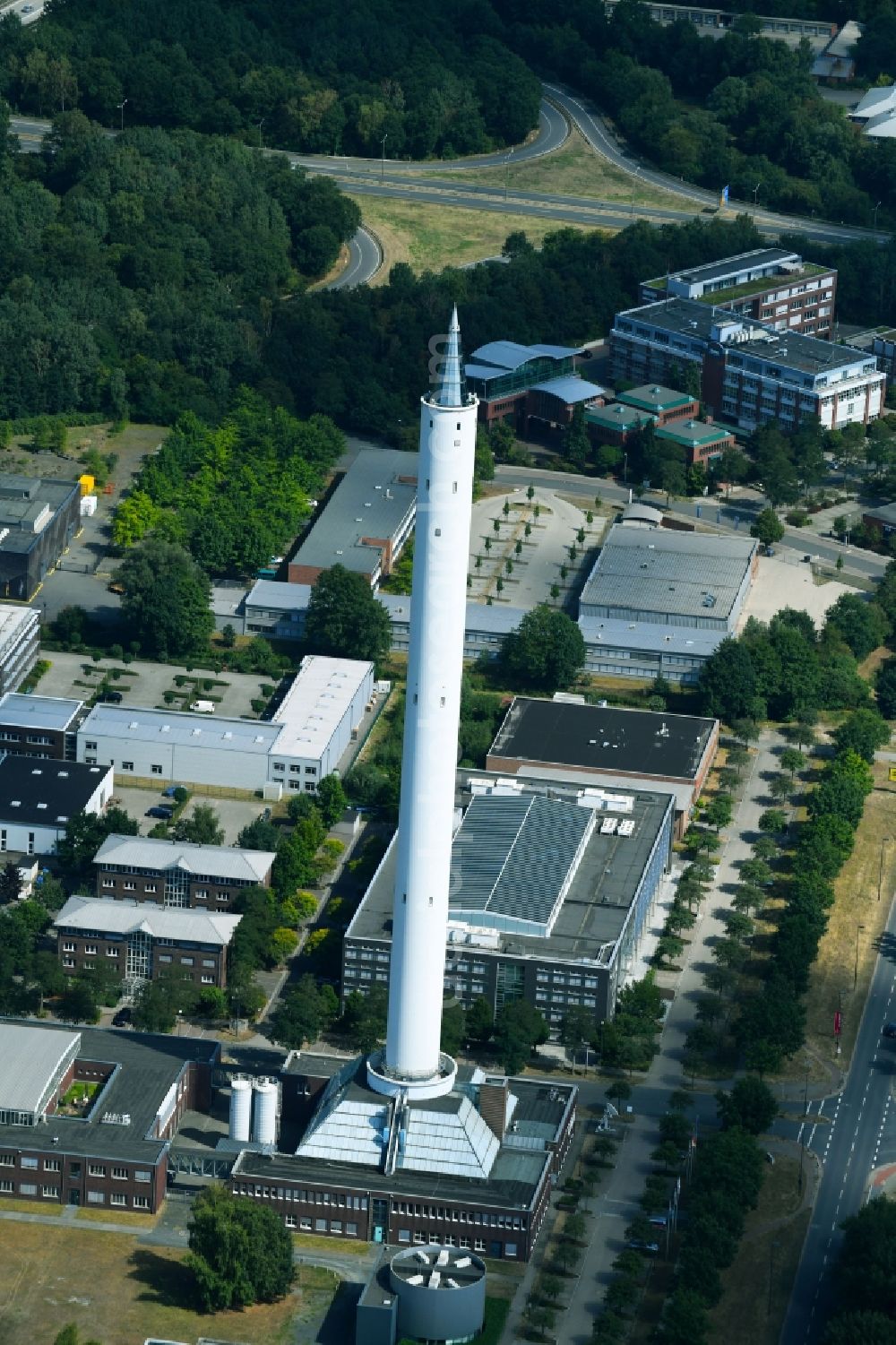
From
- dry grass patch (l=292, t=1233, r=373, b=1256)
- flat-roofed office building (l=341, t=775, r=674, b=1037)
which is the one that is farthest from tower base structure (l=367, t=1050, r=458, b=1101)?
flat-roofed office building (l=341, t=775, r=674, b=1037)

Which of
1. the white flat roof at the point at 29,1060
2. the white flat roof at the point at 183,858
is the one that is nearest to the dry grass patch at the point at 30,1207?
the white flat roof at the point at 29,1060

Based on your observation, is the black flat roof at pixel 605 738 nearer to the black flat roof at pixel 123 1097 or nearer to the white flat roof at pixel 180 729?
the white flat roof at pixel 180 729

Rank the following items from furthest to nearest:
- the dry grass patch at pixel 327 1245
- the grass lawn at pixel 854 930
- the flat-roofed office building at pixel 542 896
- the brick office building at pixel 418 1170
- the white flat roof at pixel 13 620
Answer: the white flat roof at pixel 13 620, the grass lawn at pixel 854 930, the flat-roofed office building at pixel 542 896, the dry grass patch at pixel 327 1245, the brick office building at pixel 418 1170

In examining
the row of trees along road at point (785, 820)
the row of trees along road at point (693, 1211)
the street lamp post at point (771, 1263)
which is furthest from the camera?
the row of trees along road at point (785, 820)

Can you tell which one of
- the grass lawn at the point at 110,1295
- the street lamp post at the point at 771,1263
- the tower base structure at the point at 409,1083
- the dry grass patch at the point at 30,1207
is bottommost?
the grass lawn at the point at 110,1295

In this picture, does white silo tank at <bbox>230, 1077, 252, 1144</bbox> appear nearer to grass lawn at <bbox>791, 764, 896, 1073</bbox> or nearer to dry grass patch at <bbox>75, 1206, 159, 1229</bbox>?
dry grass patch at <bbox>75, 1206, 159, 1229</bbox>

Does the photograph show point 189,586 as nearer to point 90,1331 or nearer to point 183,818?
point 183,818
